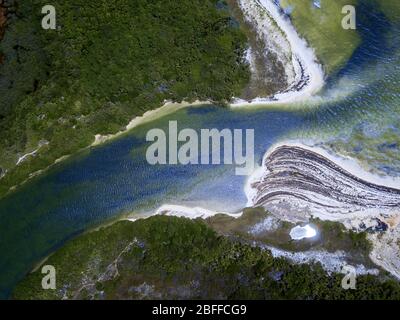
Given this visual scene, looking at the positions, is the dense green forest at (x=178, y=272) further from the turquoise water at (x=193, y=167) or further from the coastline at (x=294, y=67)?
the coastline at (x=294, y=67)

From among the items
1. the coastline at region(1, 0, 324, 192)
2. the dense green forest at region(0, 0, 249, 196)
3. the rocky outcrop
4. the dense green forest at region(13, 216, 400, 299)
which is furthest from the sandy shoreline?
the rocky outcrop

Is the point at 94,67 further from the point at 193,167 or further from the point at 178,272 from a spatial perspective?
the point at 178,272

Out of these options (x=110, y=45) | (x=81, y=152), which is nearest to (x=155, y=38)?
(x=110, y=45)

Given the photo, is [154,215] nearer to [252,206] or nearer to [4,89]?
[252,206]

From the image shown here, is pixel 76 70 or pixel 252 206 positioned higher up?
pixel 76 70

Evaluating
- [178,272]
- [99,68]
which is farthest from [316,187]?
[99,68]
